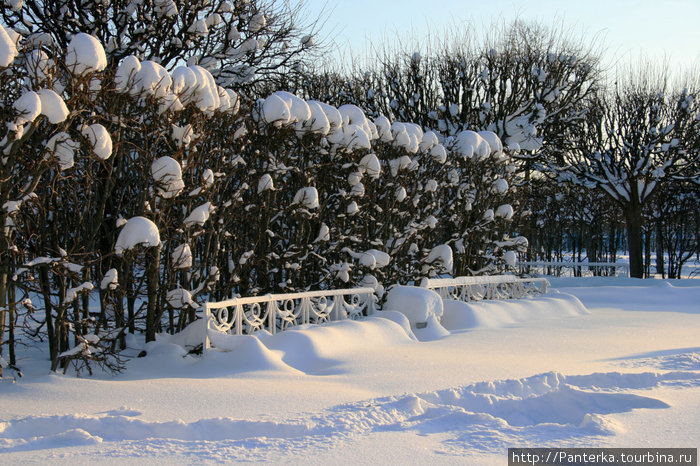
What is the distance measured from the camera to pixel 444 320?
8.89 m

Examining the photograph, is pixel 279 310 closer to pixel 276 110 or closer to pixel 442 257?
pixel 276 110

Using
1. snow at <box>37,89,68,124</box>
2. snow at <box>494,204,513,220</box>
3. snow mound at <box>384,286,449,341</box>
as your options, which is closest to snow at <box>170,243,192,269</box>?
snow at <box>37,89,68,124</box>

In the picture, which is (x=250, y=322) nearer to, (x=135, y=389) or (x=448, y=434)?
(x=135, y=389)

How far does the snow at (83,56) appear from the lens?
188 inches

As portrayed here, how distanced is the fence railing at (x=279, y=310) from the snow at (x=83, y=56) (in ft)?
7.24

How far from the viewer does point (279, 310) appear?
21.7 feet

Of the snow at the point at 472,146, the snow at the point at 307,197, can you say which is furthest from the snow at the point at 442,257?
the snow at the point at 307,197

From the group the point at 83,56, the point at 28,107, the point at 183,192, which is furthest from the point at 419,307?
the point at 28,107

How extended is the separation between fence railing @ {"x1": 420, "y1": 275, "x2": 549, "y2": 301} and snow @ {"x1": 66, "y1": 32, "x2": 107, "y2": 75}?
5.53m

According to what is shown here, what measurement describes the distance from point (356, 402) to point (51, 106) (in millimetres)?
2975

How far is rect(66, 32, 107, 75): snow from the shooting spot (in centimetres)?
478

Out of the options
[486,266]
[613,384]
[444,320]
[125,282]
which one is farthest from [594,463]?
[486,266]

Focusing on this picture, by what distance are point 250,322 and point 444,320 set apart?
11.6ft

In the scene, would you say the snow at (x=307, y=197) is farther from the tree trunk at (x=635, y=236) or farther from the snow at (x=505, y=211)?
the tree trunk at (x=635, y=236)
